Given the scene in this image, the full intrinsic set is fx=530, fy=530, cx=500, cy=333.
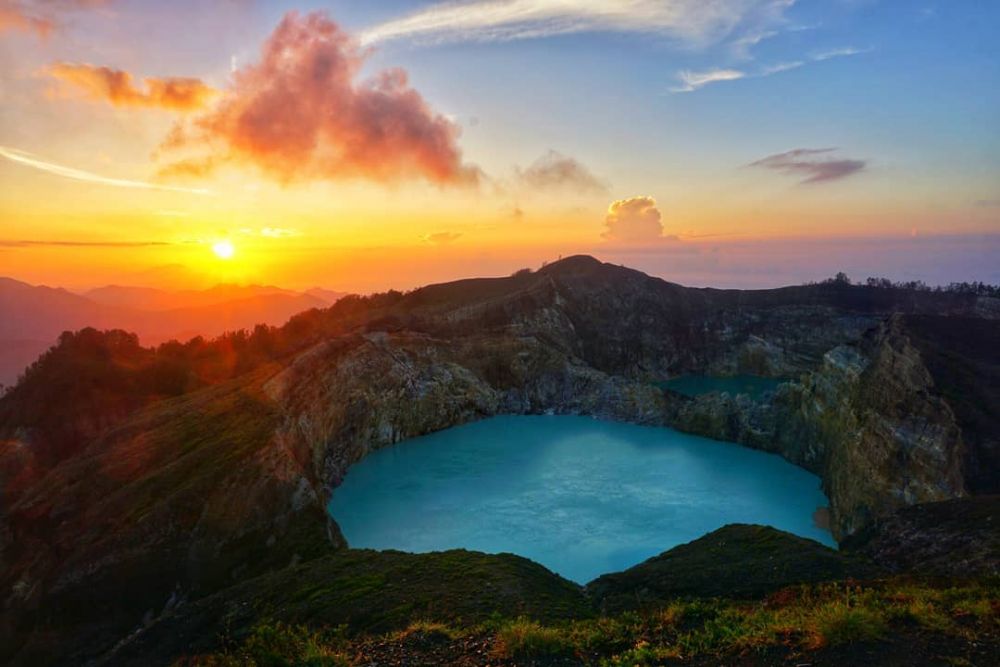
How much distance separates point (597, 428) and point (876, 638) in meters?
52.8

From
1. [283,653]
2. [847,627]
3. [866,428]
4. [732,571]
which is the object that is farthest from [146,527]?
[866,428]

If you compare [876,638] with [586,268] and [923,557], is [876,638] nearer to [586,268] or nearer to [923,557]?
[923,557]

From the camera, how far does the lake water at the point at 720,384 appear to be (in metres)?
82.6

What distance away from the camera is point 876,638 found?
432 inches

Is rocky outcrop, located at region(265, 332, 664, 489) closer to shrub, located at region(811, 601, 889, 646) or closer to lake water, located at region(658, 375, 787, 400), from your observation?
lake water, located at region(658, 375, 787, 400)

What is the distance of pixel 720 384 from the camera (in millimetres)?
86188

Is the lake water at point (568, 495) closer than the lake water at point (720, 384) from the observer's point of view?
Yes

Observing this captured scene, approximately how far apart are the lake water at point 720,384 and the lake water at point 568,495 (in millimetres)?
25661

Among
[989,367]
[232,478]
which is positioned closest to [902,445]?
[989,367]

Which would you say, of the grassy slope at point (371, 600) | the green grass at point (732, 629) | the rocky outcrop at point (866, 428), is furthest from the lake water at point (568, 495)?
the green grass at point (732, 629)

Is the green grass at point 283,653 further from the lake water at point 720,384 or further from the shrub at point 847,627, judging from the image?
the lake water at point 720,384

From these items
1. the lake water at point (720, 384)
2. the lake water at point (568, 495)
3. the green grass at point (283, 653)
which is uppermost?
the green grass at point (283, 653)

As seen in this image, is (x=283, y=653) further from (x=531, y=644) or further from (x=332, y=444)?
(x=332, y=444)

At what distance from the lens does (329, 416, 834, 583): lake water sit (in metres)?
34.9
